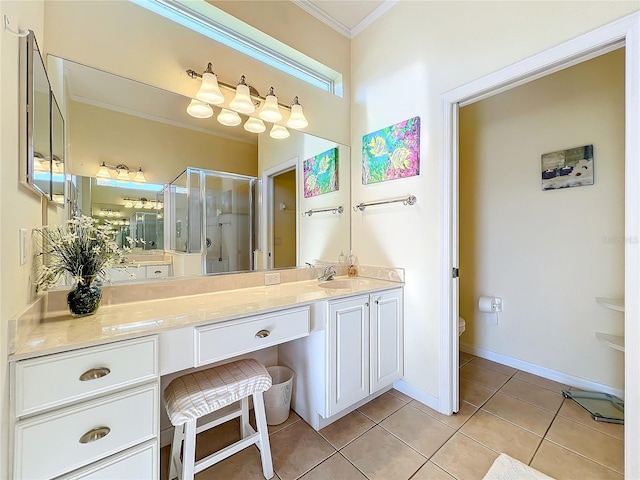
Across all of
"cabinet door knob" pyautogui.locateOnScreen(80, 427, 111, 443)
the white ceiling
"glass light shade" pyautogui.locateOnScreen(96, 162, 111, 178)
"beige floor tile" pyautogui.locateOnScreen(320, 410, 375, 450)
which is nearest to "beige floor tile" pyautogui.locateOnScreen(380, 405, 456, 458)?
"beige floor tile" pyautogui.locateOnScreen(320, 410, 375, 450)

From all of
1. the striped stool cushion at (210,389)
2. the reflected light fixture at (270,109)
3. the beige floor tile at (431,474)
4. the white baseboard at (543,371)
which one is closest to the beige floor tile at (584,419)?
the white baseboard at (543,371)

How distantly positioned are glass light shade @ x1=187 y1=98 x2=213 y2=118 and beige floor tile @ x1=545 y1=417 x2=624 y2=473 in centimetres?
284

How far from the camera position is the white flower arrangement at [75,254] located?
3.69 ft

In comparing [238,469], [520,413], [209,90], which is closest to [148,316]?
[238,469]

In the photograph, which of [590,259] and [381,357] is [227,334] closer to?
[381,357]

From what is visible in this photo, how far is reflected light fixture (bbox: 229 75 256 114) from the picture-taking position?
68.8 inches

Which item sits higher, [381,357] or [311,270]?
[311,270]

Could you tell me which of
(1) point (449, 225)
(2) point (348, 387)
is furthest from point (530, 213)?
(2) point (348, 387)

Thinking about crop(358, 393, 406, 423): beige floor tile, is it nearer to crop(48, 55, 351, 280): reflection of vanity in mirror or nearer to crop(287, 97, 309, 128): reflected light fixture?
crop(48, 55, 351, 280): reflection of vanity in mirror

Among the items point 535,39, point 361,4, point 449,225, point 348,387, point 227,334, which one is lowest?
point 348,387

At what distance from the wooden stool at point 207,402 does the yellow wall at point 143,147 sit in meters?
1.13

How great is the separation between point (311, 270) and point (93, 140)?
1.59 metres

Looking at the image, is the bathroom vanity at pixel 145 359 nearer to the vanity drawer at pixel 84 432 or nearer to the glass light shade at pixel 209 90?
the vanity drawer at pixel 84 432

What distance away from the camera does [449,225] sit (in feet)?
5.86
